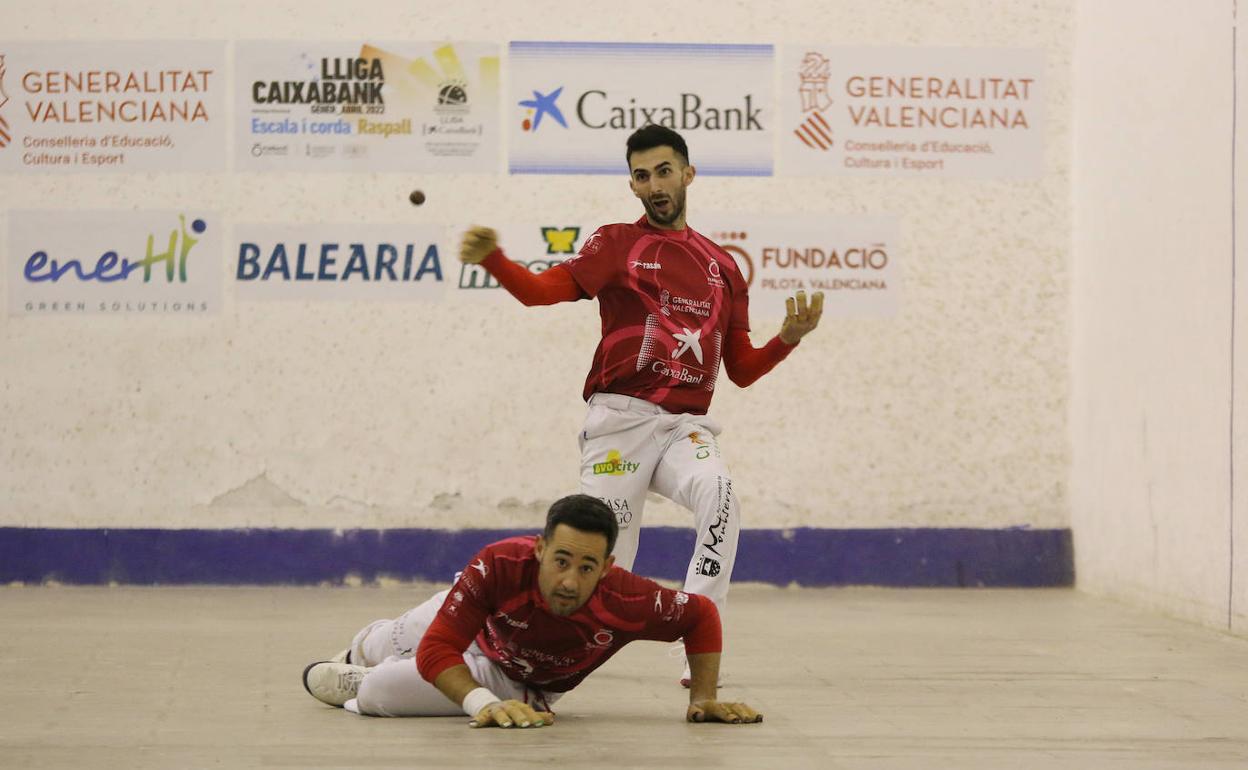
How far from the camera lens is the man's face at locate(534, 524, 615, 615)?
459 cm

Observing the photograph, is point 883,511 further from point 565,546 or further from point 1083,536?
point 565,546

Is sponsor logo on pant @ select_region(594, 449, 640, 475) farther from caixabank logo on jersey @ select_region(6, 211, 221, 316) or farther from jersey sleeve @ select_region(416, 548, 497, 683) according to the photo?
caixabank logo on jersey @ select_region(6, 211, 221, 316)

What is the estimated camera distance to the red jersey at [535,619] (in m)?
4.73

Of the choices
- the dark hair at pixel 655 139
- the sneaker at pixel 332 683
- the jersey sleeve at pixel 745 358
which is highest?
the dark hair at pixel 655 139

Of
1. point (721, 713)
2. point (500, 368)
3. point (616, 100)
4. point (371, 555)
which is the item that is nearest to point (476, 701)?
point (721, 713)

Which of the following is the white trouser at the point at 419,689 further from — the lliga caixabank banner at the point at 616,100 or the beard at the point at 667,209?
the lliga caixabank banner at the point at 616,100

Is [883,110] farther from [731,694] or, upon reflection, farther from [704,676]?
[704,676]

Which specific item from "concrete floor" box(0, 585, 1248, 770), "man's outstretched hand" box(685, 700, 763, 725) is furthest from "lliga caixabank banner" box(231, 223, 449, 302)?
"man's outstretched hand" box(685, 700, 763, 725)

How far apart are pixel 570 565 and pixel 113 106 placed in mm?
5761

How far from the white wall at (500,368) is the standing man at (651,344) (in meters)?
3.35

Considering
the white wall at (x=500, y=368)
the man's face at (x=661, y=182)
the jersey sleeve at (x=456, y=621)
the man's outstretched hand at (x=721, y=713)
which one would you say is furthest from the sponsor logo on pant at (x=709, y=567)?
the white wall at (x=500, y=368)

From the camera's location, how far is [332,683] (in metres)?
5.20

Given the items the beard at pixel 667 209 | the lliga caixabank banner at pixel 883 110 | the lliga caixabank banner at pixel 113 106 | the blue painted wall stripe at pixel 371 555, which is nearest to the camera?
the beard at pixel 667 209

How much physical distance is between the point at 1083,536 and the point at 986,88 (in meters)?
2.47
